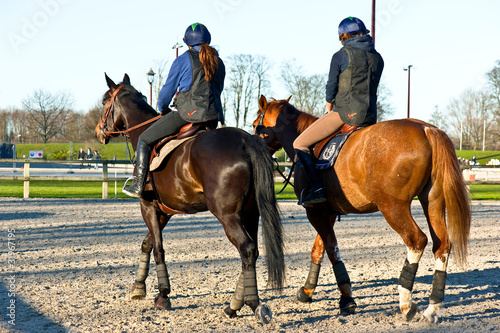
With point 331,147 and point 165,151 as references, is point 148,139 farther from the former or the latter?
point 331,147

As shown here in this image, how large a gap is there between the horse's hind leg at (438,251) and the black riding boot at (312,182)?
37.7 inches

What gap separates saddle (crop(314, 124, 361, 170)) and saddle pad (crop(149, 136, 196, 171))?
1309 millimetres

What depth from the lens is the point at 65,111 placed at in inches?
2429

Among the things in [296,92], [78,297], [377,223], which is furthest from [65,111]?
[78,297]

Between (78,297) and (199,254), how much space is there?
8.67ft

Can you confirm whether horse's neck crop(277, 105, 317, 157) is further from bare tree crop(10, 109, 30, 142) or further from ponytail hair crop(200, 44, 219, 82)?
bare tree crop(10, 109, 30, 142)

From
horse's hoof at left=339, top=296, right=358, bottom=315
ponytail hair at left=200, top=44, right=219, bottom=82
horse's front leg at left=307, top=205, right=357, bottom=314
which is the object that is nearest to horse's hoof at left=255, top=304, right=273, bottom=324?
horse's hoof at left=339, top=296, right=358, bottom=315

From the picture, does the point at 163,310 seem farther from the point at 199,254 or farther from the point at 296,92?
the point at 296,92

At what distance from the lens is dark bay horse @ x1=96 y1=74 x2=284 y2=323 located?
433 cm

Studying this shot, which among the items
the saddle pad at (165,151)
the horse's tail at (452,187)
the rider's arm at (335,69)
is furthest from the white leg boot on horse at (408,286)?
the saddle pad at (165,151)

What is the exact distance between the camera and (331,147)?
4941mm

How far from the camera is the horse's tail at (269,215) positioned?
4.35 meters

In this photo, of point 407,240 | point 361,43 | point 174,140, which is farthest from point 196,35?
point 407,240

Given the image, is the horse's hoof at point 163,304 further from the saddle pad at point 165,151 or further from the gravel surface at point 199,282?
the saddle pad at point 165,151
